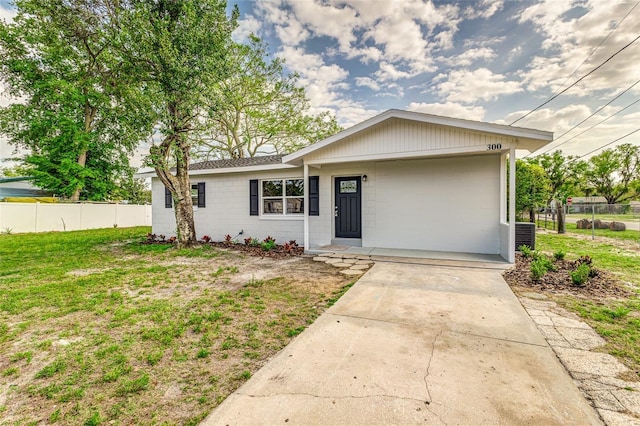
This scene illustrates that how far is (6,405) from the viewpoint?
192cm

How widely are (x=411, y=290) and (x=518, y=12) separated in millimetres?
9797

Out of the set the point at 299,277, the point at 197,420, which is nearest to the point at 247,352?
the point at 197,420

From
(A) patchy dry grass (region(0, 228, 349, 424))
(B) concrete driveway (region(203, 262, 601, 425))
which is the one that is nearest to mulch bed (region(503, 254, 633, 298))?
(B) concrete driveway (region(203, 262, 601, 425))

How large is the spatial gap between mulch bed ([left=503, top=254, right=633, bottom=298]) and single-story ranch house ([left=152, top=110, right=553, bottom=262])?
0.78m

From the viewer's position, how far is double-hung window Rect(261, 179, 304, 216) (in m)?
8.73

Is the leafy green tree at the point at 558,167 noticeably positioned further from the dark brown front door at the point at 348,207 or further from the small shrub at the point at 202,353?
the small shrub at the point at 202,353

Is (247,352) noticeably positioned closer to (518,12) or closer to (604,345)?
(604,345)

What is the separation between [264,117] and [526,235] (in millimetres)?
15144

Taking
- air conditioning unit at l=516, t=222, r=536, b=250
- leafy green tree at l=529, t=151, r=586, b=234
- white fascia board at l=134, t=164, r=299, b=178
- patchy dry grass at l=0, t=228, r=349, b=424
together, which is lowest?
patchy dry grass at l=0, t=228, r=349, b=424

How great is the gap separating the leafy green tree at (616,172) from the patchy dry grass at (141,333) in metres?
39.0

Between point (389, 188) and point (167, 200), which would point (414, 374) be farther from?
point (167, 200)

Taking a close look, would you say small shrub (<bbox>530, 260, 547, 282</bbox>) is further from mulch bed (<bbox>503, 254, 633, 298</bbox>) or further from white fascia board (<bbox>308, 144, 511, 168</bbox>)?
white fascia board (<bbox>308, 144, 511, 168</bbox>)

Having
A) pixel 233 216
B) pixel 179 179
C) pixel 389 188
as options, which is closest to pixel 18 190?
pixel 179 179

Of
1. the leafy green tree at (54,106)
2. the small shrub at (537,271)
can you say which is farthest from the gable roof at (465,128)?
the leafy green tree at (54,106)
